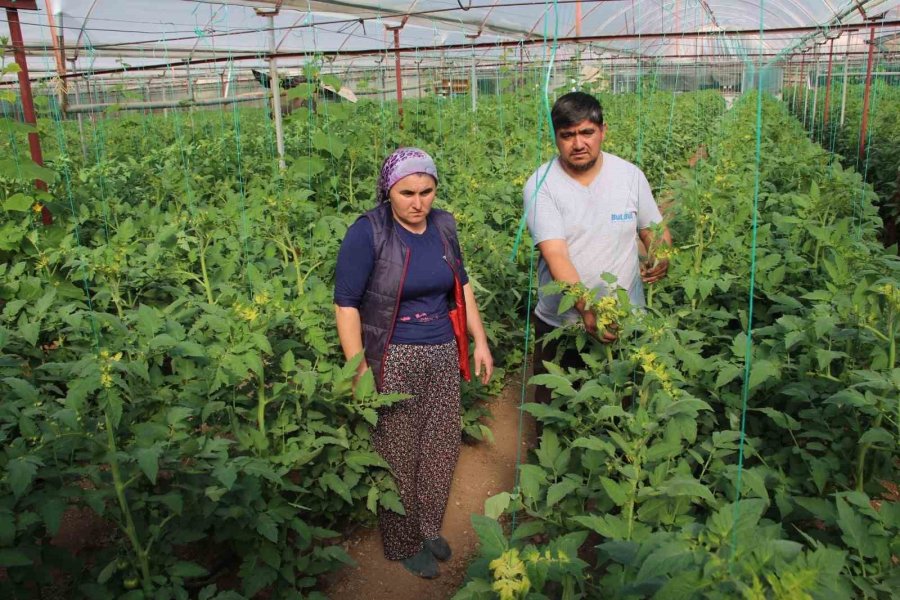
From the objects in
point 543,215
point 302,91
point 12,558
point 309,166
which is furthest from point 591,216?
point 302,91

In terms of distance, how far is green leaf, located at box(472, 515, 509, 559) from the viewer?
1567 millimetres

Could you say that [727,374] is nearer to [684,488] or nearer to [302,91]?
[684,488]

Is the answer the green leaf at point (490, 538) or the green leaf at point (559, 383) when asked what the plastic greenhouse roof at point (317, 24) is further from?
the green leaf at point (490, 538)

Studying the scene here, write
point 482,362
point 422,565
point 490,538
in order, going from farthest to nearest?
point 482,362, point 422,565, point 490,538

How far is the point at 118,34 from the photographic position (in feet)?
41.0

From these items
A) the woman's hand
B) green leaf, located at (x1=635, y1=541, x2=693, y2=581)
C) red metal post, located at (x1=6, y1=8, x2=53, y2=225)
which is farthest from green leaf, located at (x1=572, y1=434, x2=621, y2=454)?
red metal post, located at (x1=6, y1=8, x2=53, y2=225)

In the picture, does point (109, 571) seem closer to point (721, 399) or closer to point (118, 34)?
point (721, 399)

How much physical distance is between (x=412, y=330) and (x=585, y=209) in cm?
77

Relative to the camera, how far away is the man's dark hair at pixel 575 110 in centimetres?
252

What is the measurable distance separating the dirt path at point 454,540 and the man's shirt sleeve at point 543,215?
1.04m

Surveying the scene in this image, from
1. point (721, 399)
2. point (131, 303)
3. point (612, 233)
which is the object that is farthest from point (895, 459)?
point (131, 303)

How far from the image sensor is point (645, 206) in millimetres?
2777

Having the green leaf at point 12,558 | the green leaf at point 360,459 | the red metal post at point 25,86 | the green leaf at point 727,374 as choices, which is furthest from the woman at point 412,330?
the red metal post at point 25,86

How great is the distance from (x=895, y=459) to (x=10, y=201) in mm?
4071
